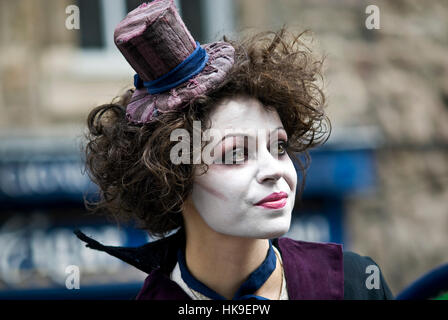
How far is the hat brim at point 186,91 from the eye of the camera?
193 centimetres

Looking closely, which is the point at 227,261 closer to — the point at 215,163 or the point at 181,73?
the point at 215,163

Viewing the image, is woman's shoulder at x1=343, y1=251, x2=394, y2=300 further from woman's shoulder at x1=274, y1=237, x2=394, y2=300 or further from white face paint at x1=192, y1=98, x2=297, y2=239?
white face paint at x1=192, y1=98, x2=297, y2=239

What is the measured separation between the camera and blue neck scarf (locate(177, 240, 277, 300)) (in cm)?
201

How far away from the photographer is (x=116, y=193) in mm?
2150

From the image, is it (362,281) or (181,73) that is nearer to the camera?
(181,73)

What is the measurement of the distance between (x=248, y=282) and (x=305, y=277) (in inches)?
7.0

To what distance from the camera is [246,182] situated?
189cm

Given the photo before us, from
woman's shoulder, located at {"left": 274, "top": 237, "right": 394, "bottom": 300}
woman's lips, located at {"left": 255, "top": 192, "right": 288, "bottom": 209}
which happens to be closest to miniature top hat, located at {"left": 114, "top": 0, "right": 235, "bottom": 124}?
woman's lips, located at {"left": 255, "top": 192, "right": 288, "bottom": 209}

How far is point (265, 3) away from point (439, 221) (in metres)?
2.44

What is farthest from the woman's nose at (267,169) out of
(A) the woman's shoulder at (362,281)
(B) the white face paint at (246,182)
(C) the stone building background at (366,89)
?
(C) the stone building background at (366,89)

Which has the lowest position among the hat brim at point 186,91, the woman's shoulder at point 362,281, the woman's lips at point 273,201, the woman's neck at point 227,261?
the woman's shoulder at point 362,281

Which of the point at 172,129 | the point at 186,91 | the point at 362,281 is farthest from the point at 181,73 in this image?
the point at 362,281

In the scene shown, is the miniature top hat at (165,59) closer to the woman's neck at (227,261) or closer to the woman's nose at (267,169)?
the woman's nose at (267,169)
